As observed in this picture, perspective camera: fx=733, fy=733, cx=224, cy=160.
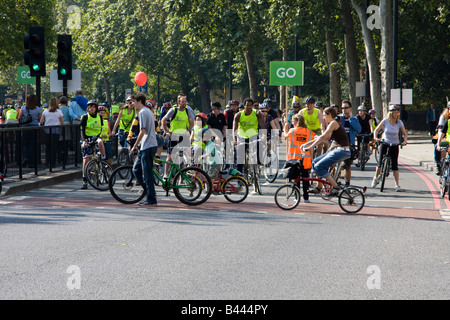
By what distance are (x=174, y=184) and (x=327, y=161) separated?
2.58m

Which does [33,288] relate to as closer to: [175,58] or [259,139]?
[259,139]

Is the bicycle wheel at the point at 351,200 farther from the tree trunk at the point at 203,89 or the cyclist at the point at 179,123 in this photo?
the tree trunk at the point at 203,89

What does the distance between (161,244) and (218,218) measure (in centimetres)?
248

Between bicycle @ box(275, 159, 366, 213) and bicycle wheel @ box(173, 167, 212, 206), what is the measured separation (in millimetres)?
1236

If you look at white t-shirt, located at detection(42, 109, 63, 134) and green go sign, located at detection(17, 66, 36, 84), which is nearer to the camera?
white t-shirt, located at detection(42, 109, 63, 134)

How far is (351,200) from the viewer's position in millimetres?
11664

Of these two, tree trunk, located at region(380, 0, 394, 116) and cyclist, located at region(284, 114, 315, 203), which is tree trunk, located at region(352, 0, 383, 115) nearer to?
tree trunk, located at region(380, 0, 394, 116)

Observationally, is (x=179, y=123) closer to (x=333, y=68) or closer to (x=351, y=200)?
(x=351, y=200)

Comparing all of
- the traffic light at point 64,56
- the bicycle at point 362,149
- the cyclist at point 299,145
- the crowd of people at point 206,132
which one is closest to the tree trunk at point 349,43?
the bicycle at point 362,149

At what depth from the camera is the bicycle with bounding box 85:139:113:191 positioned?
1459 centimetres

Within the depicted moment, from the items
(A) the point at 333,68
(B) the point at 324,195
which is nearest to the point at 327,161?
(B) the point at 324,195

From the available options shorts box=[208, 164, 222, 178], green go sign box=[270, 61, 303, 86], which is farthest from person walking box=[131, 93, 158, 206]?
green go sign box=[270, 61, 303, 86]

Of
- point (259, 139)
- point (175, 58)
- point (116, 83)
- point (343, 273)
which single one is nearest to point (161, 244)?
point (343, 273)

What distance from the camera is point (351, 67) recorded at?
37.8m
